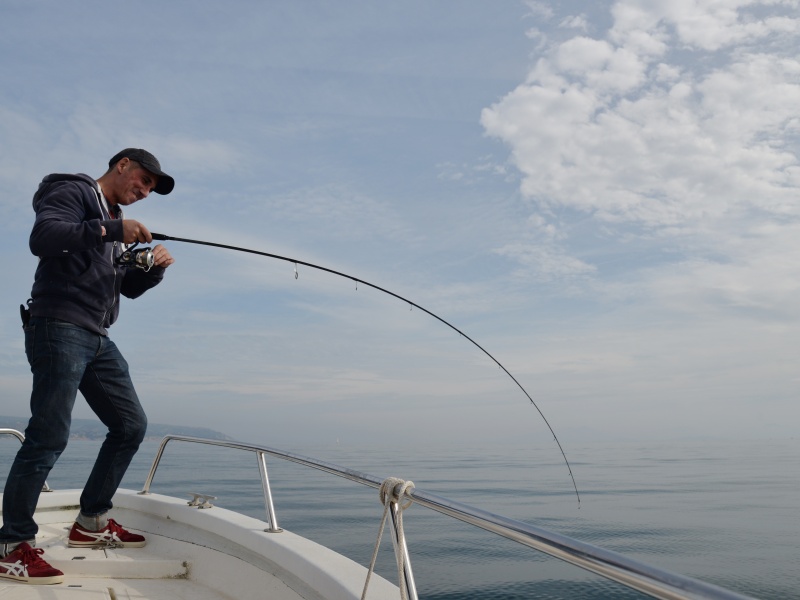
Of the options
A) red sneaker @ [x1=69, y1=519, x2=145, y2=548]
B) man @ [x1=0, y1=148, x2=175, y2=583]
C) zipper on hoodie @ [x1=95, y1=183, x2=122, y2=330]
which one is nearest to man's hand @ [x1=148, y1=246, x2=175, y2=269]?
man @ [x1=0, y1=148, x2=175, y2=583]

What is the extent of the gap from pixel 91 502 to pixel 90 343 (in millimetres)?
904

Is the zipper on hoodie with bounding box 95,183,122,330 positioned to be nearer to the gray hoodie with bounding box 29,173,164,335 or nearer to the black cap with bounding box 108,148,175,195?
the gray hoodie with bounding box 29,173,164,335

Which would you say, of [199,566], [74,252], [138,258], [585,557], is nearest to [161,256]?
[138,258]

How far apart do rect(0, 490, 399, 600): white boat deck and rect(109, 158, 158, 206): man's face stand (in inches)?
62.6

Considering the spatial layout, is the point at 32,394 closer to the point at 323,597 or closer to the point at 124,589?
the point at 124,589

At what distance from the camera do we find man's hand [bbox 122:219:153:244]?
2.57 meters

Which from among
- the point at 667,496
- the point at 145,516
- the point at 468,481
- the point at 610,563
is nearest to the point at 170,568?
the point at 145,516

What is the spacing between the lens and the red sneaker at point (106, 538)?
3.13 meters

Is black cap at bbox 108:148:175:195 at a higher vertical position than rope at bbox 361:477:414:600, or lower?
higher

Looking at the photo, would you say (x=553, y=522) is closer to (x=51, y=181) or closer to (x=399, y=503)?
(x=399, y=503)

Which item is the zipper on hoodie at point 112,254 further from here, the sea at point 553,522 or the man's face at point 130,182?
the sea at point 553,522

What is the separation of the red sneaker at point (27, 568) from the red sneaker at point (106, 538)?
0.54 metres

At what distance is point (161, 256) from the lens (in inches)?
112

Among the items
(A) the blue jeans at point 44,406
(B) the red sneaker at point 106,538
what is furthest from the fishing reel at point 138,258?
(B) the red sneaker at point 106,538
